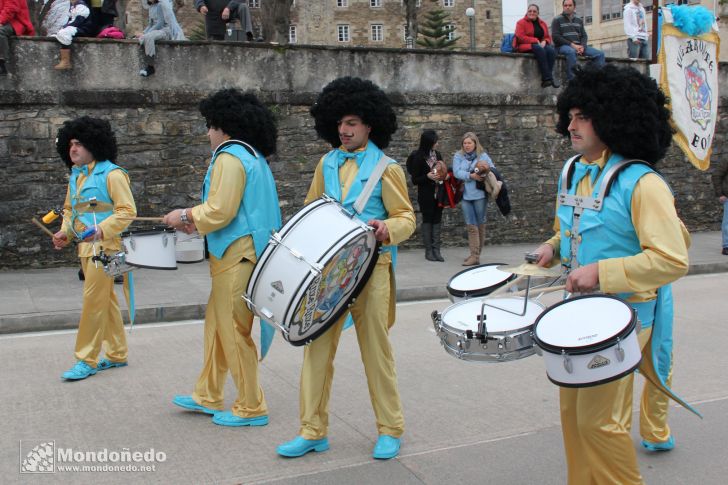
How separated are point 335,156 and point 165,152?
26.9ft

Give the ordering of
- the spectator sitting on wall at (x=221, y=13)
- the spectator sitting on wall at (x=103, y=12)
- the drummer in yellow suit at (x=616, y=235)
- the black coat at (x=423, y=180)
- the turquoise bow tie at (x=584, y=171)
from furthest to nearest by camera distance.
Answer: the spectator sitting on wall at (x=221, y=13), the black coat at (x=423, y=180), the spectator sitting on wall at (x=103, y=12), the turquoise bow tie at (x=584, y=171), the drummer in yellow suit at (x=616, y=235)

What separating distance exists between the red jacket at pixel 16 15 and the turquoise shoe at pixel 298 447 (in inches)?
354

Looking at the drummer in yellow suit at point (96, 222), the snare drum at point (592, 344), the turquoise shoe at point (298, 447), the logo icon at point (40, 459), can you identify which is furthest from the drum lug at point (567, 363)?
the drummer in yellow suit at point (96, 222)

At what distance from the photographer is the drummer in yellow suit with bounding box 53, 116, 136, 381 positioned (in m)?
6.17

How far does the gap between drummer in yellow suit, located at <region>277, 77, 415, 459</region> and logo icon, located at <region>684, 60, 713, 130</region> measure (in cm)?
878

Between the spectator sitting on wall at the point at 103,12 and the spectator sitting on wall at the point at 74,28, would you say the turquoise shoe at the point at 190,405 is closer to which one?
the spectator sitting on wall at the point at 74,28

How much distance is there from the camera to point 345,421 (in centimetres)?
514

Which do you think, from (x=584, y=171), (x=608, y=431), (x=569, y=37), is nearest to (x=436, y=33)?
(x=569, y=37)

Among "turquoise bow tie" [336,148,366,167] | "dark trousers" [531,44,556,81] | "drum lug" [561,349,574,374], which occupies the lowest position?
"drum lug" [561,349,574,374]

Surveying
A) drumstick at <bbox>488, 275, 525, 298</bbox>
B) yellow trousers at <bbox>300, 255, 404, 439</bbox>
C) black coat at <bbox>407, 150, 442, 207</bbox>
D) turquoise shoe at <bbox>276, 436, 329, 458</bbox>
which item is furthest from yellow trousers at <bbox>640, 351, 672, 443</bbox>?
black coat at <bbox>407, 150, 442, 207</bbox>

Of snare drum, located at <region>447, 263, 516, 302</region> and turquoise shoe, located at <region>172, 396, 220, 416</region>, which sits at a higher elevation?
snare drum, located at <region>447, 263, 516, 302</region>

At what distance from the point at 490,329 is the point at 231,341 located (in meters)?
2.13

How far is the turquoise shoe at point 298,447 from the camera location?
444cm

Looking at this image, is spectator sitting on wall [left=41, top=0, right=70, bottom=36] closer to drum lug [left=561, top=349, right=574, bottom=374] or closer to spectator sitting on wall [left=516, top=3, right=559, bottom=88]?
spectator sitting on wall [left=516, top=3, right=559, bottom=88]
